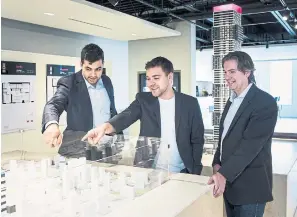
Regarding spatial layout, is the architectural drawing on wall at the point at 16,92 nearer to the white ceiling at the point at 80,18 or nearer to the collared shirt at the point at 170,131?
the white ceiling at the point at 80,18

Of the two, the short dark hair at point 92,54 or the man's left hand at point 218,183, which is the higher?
the short dark hair at point 92,54

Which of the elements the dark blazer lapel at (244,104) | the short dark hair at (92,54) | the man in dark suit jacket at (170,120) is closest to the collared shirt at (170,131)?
the man in dark suit jacket at (170,120)

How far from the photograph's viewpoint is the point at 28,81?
559cm

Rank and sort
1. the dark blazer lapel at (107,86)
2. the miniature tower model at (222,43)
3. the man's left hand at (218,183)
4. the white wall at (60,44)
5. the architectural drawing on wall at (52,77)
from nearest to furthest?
the man's left hand at (218,183), the dark blazer lapel at (107,86), the miniature tower model at (222,43), the white wall at (60,44), the architectural drawing on wall at (52,77)

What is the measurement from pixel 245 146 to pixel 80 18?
4076 millimetres

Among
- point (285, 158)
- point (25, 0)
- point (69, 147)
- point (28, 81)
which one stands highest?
point (25, 0)

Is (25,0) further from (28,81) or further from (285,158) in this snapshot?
(285,158)

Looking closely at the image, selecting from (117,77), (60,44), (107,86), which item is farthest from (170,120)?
(117,77)

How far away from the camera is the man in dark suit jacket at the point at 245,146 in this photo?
191cm

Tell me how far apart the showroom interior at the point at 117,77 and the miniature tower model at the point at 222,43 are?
0.01 meters

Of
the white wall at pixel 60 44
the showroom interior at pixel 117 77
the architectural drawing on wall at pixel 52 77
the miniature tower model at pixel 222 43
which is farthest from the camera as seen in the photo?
the architectural drawing on wall at pixel 52 77

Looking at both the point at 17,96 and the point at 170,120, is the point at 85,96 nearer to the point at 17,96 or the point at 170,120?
the point at 170,120

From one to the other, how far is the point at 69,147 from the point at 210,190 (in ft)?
3.25

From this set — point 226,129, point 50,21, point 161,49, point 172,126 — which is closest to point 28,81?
point 50,21
